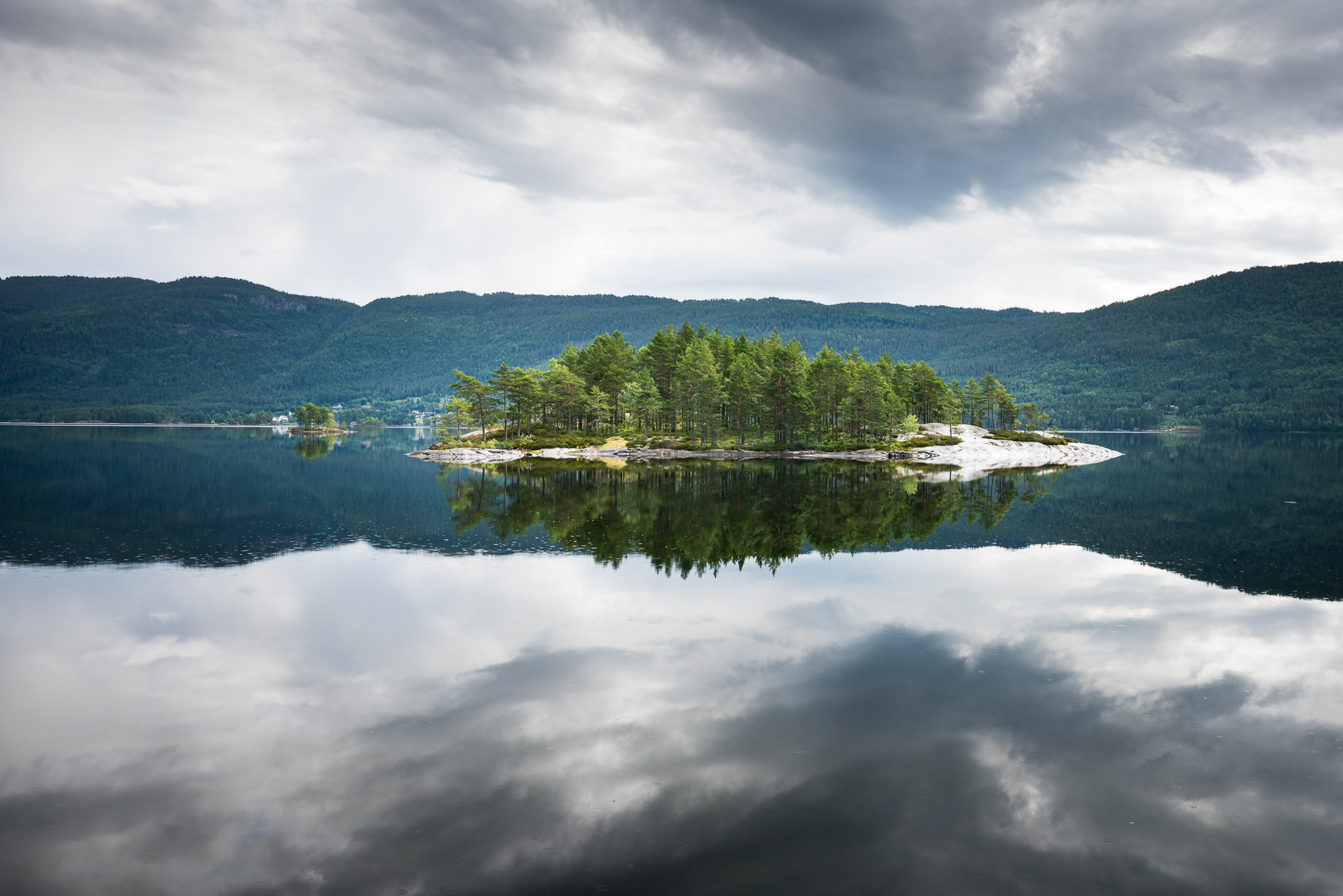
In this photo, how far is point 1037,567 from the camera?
3238 centimetres

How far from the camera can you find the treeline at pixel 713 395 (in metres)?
114

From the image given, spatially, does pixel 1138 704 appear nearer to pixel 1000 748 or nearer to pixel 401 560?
pixel 1000 748

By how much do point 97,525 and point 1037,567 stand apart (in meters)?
49.4

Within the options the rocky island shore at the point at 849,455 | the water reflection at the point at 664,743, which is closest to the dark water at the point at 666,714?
the water reflection at the point at 664,743

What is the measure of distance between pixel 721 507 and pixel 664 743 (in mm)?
34676

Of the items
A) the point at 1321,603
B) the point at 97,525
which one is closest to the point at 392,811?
the point at 1321,603

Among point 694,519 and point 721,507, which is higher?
point 694,519

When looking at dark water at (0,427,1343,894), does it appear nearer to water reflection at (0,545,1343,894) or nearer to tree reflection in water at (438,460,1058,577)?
water reflection at (0,545,1343,894)

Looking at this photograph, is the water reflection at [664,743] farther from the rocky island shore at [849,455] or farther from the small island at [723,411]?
the small island at [723,411]

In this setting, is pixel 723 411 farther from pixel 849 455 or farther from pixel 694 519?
pixel 694 519

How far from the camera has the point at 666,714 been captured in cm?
1577

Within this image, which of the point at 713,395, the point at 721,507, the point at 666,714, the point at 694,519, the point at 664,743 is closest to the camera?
the point at 664,743

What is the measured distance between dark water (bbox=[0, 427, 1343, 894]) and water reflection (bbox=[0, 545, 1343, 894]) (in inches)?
3.2

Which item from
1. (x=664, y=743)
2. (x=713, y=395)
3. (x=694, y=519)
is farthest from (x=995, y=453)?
(x=664, y=743)
